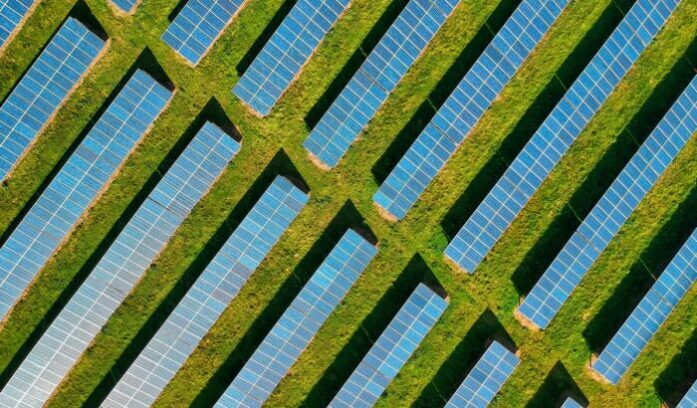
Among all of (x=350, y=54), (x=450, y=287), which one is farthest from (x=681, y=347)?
(x=350, y=54)

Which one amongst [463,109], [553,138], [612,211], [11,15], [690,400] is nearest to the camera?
[11,15]

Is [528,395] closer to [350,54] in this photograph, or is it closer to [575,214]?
[575,214]

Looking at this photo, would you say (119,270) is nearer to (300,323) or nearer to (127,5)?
(300,323)

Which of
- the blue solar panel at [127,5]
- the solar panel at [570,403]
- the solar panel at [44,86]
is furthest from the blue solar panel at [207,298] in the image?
A: the solar panel at [570,403]

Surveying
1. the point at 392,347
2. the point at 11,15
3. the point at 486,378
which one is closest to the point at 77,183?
the point at 11,15

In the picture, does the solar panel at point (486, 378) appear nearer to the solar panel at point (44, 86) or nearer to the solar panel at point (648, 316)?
the solar panel at point (648, 316)

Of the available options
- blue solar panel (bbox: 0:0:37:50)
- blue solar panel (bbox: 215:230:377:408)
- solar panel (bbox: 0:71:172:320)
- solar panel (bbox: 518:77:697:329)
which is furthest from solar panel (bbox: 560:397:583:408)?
blue solar panel (bbox: 0:0:37:50)

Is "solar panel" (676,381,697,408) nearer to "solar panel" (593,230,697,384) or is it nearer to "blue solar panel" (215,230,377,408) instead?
"solar panel" (593,230,697,384)

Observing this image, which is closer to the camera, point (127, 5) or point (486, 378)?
point (127, 5)
